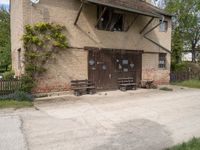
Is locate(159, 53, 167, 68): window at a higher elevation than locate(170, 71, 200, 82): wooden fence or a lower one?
higher

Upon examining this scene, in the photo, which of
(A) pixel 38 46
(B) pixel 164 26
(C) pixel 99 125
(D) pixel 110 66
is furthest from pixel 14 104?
(B) pixel 164 26

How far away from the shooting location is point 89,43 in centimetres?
1482

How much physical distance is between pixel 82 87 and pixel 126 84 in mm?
3245

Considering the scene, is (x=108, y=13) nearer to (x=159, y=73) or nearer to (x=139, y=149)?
(x=159, y=73)

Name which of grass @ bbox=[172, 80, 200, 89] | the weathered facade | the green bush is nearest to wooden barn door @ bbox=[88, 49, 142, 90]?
the weathered facade

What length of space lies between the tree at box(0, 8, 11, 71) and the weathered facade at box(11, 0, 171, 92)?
10315mm

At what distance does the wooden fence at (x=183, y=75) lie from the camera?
67.8 feet

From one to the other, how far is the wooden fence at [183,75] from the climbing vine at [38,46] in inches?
422

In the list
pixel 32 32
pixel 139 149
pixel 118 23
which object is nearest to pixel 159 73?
pixel 118 23

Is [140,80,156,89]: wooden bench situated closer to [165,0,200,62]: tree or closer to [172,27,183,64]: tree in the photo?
[172,27,183,64]: tree

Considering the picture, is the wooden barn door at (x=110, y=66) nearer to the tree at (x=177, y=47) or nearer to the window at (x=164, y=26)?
the window at (x=164, y=26)

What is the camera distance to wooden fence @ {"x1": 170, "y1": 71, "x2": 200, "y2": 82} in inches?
814

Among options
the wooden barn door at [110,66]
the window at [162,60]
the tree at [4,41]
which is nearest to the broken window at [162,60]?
the window at [162,60]

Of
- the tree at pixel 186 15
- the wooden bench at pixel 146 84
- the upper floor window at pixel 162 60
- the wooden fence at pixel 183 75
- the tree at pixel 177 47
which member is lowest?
the wooden bench at pixel 146 84
